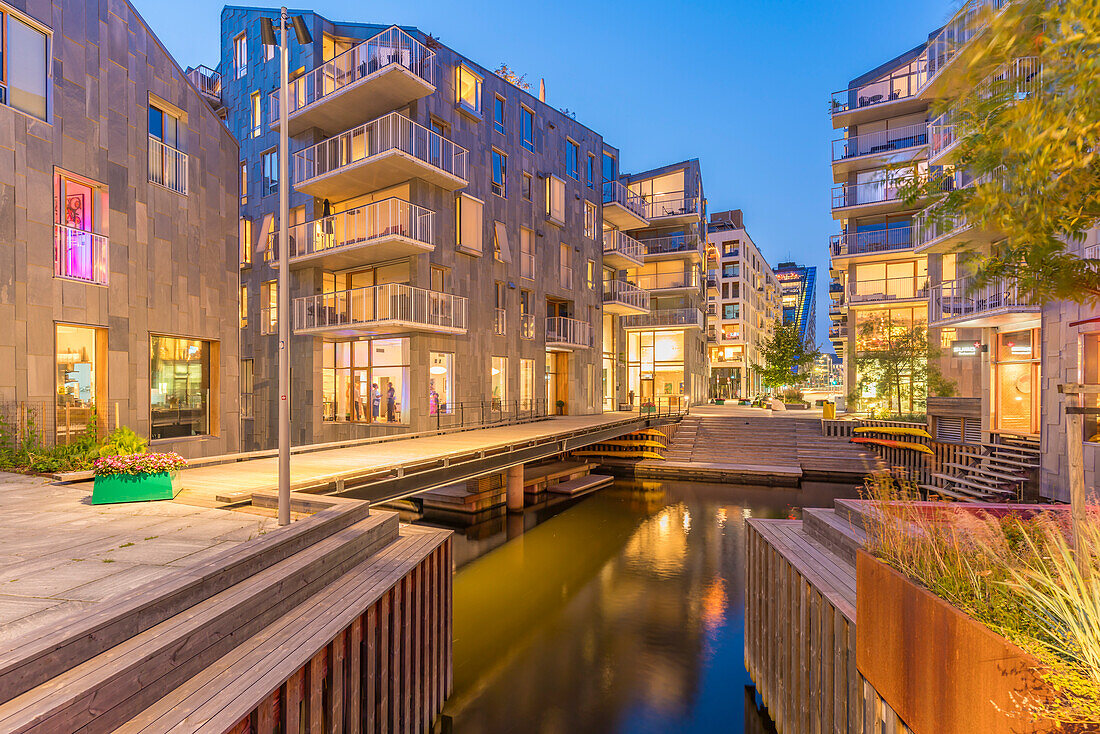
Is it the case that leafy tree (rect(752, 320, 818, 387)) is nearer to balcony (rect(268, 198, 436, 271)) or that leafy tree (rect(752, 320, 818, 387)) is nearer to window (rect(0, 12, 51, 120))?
balcony (rect(268, 198, 436, 271))

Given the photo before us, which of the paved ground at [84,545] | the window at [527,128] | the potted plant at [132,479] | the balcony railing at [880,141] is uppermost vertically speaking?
the balcony railing at [880,141]

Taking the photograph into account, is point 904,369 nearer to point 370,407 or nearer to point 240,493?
point 370,407

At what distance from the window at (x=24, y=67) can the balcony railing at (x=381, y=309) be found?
834 centimetres

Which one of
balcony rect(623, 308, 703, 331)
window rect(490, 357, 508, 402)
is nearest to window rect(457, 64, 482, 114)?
window rect(490, 357, 508, 402)

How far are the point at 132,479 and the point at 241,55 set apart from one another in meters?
22.2

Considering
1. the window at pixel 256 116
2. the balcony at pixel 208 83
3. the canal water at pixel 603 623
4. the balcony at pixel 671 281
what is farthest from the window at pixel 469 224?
the balcony at pixel 671 281

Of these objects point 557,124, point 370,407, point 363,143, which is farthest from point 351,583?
point 557,124

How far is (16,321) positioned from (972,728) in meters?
13.9

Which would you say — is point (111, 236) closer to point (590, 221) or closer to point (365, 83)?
point (365, 83)

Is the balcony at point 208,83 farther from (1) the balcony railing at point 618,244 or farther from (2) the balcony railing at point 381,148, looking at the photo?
(1) the balcony railing at point 618,244

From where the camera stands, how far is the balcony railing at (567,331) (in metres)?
24.5

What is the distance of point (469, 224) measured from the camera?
2014 cm

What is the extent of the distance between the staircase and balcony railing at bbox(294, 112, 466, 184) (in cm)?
1772

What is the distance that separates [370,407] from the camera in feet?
62.2
